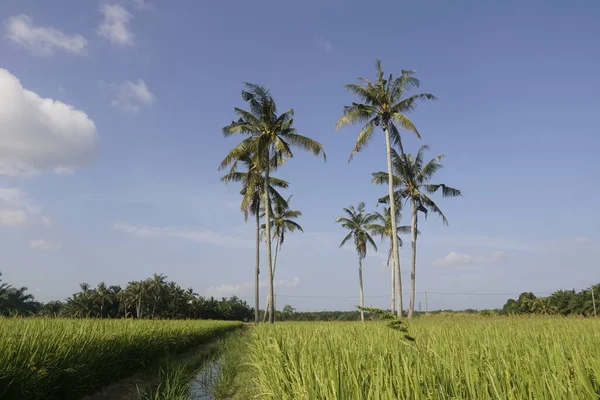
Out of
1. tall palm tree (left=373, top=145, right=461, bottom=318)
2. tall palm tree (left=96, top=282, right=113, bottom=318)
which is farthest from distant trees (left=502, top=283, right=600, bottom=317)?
tall palm tree (left=96, top=282, right=113, bottom=318)

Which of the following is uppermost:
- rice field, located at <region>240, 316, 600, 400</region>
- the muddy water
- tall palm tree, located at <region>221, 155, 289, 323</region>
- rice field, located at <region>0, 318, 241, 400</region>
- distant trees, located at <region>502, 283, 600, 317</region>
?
tall palm tree, located at <region>221, 155, 289, 323</region>

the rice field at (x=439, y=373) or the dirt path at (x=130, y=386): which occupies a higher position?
the rice field at (x=439, y=373)

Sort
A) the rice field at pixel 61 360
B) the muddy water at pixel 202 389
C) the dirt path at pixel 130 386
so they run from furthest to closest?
the muddy water at pixel 202 389, the dirt path at pixel 130 386, the rice field at pixel 61 360

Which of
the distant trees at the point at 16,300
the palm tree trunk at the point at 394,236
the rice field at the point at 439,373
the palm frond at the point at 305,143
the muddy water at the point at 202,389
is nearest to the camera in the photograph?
the rice field at the point at 439,373

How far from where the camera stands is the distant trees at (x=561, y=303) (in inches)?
1866

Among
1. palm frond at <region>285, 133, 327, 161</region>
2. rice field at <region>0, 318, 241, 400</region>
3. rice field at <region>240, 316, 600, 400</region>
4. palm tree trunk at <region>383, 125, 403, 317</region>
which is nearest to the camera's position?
rice field at <region>240, 316, 600, 400</region>

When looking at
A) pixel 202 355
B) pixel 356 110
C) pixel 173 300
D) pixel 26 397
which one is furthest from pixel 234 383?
pixel 173 300

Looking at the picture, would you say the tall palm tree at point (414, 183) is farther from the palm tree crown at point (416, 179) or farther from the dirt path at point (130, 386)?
the dirt path at point (130, 386)

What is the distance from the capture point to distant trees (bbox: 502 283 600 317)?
1866 inches

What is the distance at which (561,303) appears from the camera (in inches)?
2055

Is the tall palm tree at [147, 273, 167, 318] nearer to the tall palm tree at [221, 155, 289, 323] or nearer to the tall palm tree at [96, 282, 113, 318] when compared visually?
the tall palm tree at [96, 282, 113, 318]

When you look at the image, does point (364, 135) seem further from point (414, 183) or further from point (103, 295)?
point (103, 295)

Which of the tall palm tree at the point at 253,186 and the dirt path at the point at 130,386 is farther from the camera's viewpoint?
the tall palm tree at the point at 253,186

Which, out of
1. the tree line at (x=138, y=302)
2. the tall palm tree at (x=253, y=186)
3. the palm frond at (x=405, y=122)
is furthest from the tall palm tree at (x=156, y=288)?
the palm frond at (x=405, y=122)
